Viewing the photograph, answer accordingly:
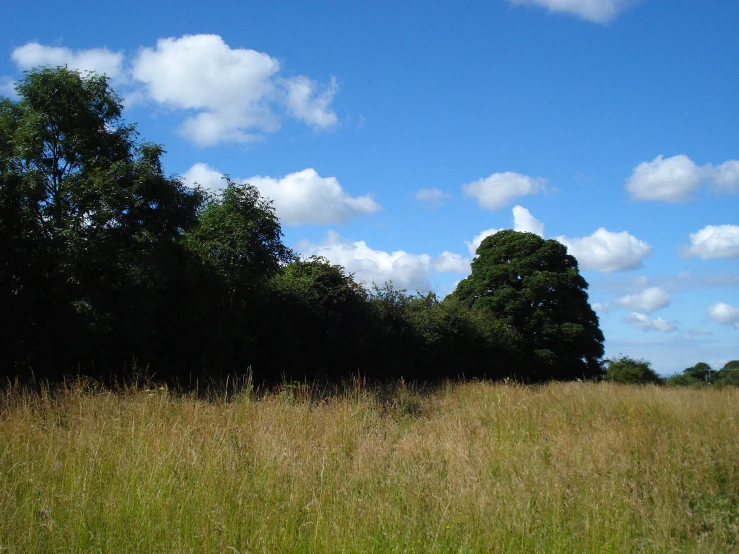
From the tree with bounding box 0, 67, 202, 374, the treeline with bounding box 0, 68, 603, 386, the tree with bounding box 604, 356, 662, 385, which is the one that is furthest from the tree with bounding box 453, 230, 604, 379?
the tree with bounding box 0, 67, 202, 374

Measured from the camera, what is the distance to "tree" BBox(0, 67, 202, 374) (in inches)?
419

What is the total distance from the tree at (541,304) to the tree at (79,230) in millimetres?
21801

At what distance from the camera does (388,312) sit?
18328 mm

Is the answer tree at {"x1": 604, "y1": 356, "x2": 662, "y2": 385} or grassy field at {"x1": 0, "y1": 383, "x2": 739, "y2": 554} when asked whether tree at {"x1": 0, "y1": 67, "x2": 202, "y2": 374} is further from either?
tree at {"x1": 604, "y1": 356, "x2": 662, "y2": 385}

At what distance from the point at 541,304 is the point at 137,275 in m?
25.0

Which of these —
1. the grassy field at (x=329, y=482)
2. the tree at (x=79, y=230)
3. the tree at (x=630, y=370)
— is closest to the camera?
the grassy field at (x=329, y=482)

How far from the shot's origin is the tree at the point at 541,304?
30531 mm

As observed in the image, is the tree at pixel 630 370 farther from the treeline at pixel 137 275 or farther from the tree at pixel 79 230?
the tree at pixel 79 230

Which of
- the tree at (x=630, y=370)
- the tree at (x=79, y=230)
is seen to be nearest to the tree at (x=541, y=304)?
the tree at (x=630, y=370)

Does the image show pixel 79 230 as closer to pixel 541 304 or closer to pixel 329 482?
pixel 329 482

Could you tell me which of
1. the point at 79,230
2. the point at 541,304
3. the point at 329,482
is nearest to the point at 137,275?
the point at 79,230

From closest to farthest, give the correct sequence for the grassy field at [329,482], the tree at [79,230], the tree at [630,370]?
the grassy field at [329,482] → the tree at [79,230] → the tree at [630,370]

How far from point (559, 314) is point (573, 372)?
3.51 metres

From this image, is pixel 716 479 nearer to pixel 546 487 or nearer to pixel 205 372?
pixel 546 487
